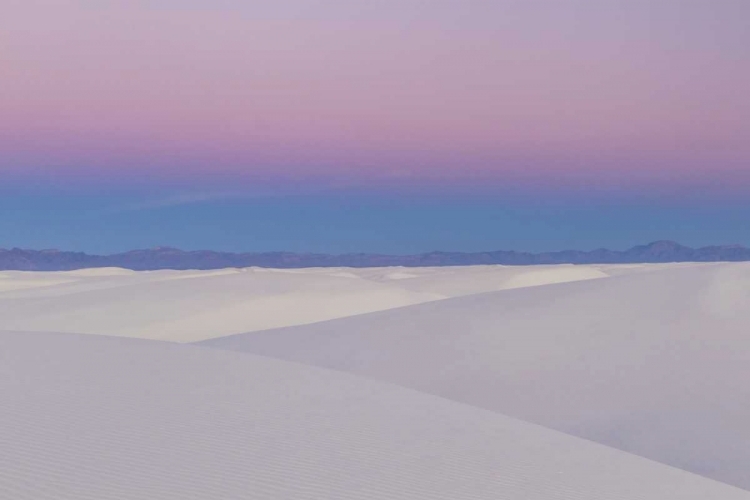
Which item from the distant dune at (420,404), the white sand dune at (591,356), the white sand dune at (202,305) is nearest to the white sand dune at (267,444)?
the distant dune at (420,404)

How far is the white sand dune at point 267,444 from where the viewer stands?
4.23 m

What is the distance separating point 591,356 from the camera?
11.3 metres

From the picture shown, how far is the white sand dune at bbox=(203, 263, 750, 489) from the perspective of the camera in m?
8.56

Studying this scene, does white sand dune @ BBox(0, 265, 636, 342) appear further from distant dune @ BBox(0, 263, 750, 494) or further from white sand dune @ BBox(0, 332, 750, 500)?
white sand dune @ BBox(0, 332, 750, 500)

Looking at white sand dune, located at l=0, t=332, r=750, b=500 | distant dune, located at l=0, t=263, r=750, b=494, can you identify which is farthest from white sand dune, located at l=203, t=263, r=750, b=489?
white sand dune, located at l=0, t=332, r=750, b=500

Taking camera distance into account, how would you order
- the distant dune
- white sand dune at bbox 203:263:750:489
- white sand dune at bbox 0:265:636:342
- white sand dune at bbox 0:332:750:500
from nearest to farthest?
white sand dune at bbox 0:332:750:500
the distant dune
white sand dune at bbox 203:263:750:489
white sand dune at bbox 0:265:636:342

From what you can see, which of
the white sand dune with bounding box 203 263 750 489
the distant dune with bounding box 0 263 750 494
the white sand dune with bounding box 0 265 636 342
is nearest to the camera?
the distant dune with bounding box 0 263 750 494

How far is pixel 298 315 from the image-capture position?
67.6ft

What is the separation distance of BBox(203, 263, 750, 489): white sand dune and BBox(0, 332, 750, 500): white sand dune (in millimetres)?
2287

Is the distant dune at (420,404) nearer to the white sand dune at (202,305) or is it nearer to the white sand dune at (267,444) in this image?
the white sand dune at (267,444)

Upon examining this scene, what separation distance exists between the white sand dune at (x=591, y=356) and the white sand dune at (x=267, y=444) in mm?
2287

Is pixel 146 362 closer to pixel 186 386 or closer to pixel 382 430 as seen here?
pixel 186 386

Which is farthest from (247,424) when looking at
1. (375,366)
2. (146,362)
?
(375,366)

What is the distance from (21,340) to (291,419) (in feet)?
13.8
